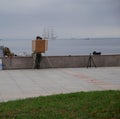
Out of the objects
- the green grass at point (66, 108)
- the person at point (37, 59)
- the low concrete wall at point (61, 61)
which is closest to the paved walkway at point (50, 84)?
the green grass at point (66, 108)

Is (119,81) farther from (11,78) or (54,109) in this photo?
(54,109)

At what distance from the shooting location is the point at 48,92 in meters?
12.3

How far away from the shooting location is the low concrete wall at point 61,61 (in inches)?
824

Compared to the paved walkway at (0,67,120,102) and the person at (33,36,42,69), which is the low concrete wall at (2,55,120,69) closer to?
the person at (33,36,42,69)

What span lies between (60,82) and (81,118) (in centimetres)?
764

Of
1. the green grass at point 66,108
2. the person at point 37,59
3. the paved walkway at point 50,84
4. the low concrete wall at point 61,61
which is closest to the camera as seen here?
the green grass at point 66,108

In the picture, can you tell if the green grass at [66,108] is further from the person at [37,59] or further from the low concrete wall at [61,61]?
the low concrete wall at [61,61]

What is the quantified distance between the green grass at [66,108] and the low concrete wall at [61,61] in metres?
11.0

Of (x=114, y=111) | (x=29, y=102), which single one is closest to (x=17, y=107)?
(x=29, y=102)

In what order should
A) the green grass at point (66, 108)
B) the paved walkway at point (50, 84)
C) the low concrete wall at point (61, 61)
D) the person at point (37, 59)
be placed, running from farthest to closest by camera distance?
1. the low concrete wall at point (61, 61)
2. the person at point (37, 59)
3. the paved walkway at point (50, 84)
4. the green grass at point (66, 108)

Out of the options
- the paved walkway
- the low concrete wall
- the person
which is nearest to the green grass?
the paved walkway

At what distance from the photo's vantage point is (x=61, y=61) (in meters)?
21.6

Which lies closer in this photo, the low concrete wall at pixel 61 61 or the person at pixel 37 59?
the person at pixel 37 59

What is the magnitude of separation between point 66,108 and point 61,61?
43.5 feet
